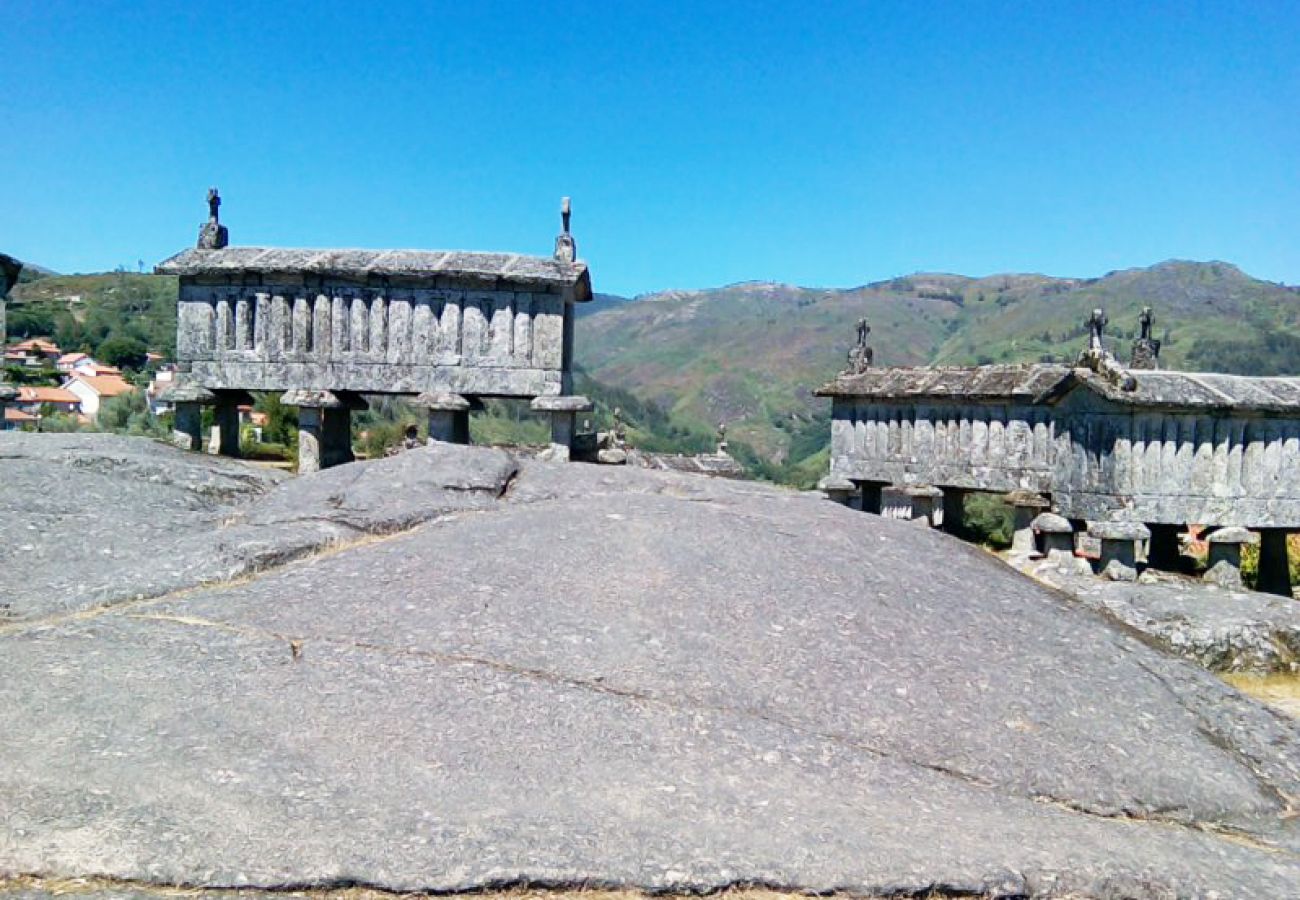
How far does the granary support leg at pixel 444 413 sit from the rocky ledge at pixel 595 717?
5.33m

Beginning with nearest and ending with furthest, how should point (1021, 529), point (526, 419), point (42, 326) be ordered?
point (1021, 529) < point (42, 326) < point (526, 419)

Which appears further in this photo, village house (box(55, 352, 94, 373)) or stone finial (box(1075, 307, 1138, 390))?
village house (box(55, 352, 94, 373))

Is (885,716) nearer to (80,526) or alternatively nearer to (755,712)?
(755,712)

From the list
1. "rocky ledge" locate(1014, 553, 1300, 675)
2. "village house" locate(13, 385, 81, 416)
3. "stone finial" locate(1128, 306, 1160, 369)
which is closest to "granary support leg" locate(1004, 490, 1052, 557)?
"stone finial" locate(1128, 306, 1160, 369)

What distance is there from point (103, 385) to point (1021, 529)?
225 ft

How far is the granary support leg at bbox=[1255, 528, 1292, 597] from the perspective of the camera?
1731 cm

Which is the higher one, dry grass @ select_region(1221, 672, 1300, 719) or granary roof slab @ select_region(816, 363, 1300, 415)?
granary roof slab @ select_region(816, 363, 1300, 415)

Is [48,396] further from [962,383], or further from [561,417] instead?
[962,383]

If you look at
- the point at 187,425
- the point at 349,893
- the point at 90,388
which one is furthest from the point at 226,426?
the point at 90,388

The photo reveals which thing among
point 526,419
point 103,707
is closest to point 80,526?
point 103,707

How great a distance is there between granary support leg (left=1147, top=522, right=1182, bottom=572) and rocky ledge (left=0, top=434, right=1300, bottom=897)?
10.7 m

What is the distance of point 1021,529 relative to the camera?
17203 millimetres

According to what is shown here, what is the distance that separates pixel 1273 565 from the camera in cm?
1747

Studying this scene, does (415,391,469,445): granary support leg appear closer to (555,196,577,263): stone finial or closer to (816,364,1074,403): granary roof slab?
(555,196,577,263): stone finial
